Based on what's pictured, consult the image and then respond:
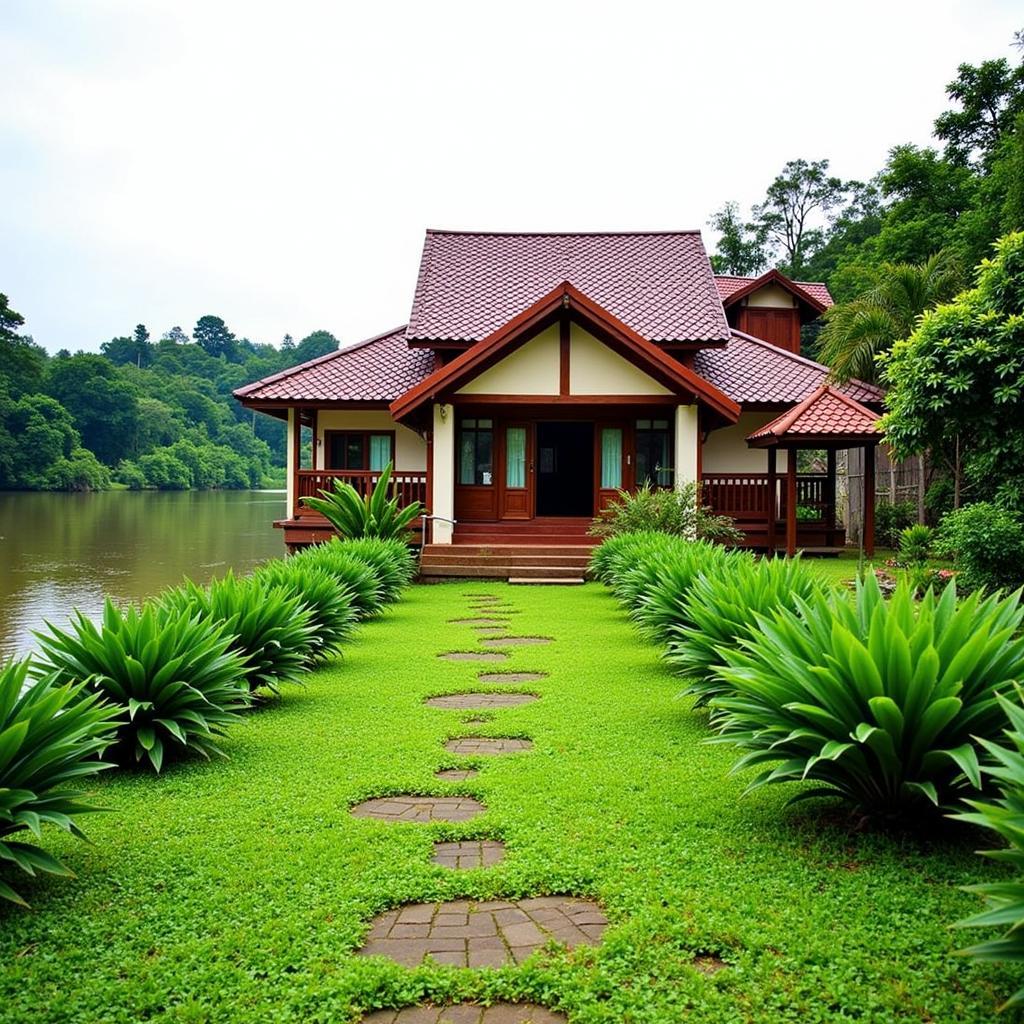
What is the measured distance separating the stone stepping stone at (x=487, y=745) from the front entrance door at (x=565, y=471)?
55.5ft

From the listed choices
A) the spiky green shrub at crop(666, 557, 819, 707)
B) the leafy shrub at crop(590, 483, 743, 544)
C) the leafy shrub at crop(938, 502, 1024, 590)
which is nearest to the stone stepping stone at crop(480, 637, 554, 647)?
the spiky green shrub at crop(666, 557, 819, 707)

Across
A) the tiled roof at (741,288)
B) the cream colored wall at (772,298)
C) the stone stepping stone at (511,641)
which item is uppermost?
the tiled roof at (741,288)

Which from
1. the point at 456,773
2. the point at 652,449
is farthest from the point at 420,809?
the point at 652,449

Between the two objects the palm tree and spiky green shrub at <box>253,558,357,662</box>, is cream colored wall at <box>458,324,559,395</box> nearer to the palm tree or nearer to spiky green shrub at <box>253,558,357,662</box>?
the palm tree

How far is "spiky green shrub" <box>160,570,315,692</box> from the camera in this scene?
718 centimetres

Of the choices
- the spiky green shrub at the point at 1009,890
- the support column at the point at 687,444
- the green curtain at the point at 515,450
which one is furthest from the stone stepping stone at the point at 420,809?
the green curtain at the point at 515,450

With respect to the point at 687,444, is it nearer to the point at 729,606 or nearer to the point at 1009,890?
the point at 729,606

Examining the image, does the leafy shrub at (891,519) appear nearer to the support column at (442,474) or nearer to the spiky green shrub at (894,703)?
the support column at (442,474)

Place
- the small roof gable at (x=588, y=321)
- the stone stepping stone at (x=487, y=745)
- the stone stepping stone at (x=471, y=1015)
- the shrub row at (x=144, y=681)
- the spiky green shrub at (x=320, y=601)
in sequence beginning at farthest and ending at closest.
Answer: the small roof gable at (x=588, y=321) → the spiky green shrub at (x=320, y=601) → the stone stepping stone at (x=487, y=745) → the shrub row at (x=144, y=681) → the stone stepping stone at (x=471, y=1015)

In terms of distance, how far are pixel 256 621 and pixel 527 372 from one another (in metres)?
12.3

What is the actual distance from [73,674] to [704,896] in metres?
3.98

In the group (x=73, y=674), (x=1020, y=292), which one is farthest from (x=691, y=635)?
(x=1020, y=292)

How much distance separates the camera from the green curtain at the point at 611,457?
19.8 metres

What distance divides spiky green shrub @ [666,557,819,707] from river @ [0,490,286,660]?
424 cm
